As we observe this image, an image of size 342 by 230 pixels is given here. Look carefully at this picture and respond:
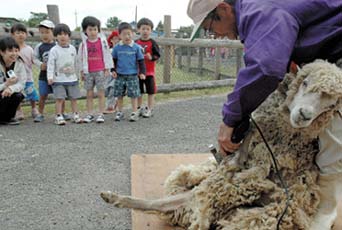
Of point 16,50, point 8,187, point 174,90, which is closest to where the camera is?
point 8,187

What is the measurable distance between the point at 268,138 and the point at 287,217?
0.43 metres

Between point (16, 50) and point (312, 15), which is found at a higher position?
point (312, 15)

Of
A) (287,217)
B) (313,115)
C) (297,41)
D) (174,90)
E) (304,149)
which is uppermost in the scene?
(297,41)

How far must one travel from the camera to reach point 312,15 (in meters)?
2.25

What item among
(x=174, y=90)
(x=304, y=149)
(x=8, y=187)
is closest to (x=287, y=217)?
(x=304, y=149)

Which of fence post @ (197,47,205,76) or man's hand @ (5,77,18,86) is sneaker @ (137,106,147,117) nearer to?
man's hand @ (5,77,18,86)

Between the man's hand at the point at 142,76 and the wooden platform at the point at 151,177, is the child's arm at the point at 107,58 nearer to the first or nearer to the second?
the man's hand at the point at 142,76

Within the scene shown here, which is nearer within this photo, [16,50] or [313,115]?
[313,115]

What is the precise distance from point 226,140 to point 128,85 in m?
4.64

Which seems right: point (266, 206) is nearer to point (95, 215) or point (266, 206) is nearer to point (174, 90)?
point (95, 215)

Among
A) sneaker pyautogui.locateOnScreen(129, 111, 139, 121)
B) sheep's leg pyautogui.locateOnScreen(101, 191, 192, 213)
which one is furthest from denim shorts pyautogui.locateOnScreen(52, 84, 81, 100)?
sheep's leg pyautogui.locateOnScreen(101, 191, 192, 213)

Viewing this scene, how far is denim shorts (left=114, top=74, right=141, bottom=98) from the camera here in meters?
6.99

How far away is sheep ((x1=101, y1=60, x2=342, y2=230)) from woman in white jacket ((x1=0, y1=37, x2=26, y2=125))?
14.9ft

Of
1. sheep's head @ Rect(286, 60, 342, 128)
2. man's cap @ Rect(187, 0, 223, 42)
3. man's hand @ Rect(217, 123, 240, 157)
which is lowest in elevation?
man's hand @ Rect(217, 123, 240, 157)
